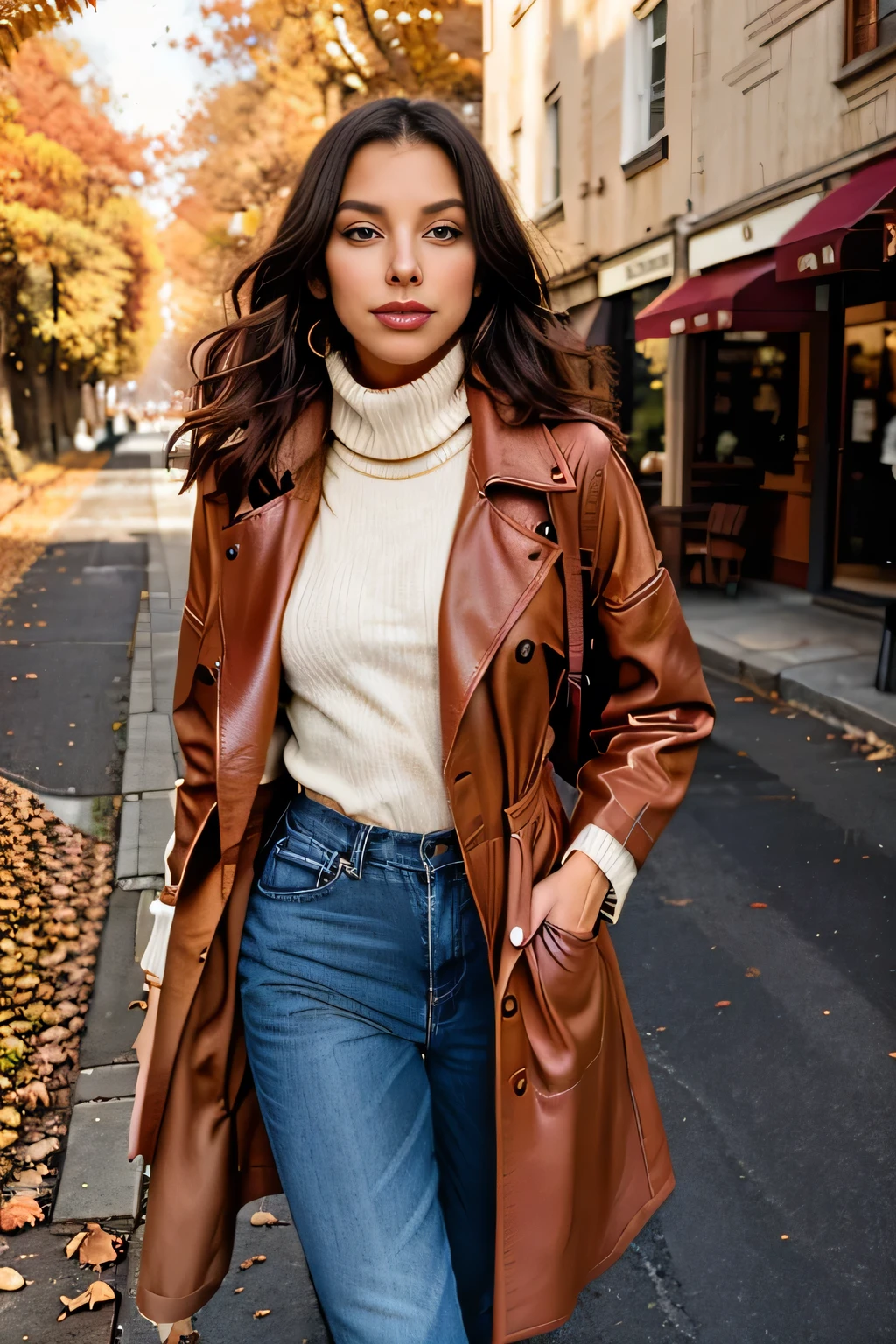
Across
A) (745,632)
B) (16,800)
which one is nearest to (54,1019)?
(16,800)

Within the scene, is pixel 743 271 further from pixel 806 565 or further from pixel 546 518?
pixel 546 518

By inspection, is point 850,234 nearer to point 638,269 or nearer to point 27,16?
point 27,16

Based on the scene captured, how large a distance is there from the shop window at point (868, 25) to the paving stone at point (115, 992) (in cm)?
928

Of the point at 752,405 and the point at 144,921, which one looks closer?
the point at 144,921

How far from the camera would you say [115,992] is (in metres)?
4.27

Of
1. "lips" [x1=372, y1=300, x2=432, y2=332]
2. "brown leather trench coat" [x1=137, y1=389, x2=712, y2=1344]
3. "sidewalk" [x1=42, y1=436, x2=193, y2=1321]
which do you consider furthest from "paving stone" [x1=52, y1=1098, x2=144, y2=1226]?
"lips" [x1=372, y1=300, x2=432, y2=332]

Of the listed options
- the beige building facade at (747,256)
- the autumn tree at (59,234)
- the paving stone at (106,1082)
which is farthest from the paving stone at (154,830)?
the autumn tree at (59,234)

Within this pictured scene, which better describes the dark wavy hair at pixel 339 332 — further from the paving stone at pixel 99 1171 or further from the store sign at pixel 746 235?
the store sign at pixel 746 235

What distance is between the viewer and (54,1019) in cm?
409

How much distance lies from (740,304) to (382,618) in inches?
419

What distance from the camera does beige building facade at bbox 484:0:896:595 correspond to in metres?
10.9

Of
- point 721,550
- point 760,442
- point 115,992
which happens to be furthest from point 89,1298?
point 760,442

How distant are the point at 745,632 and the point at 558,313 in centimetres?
870

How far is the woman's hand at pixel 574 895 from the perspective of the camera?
186 centimetres
